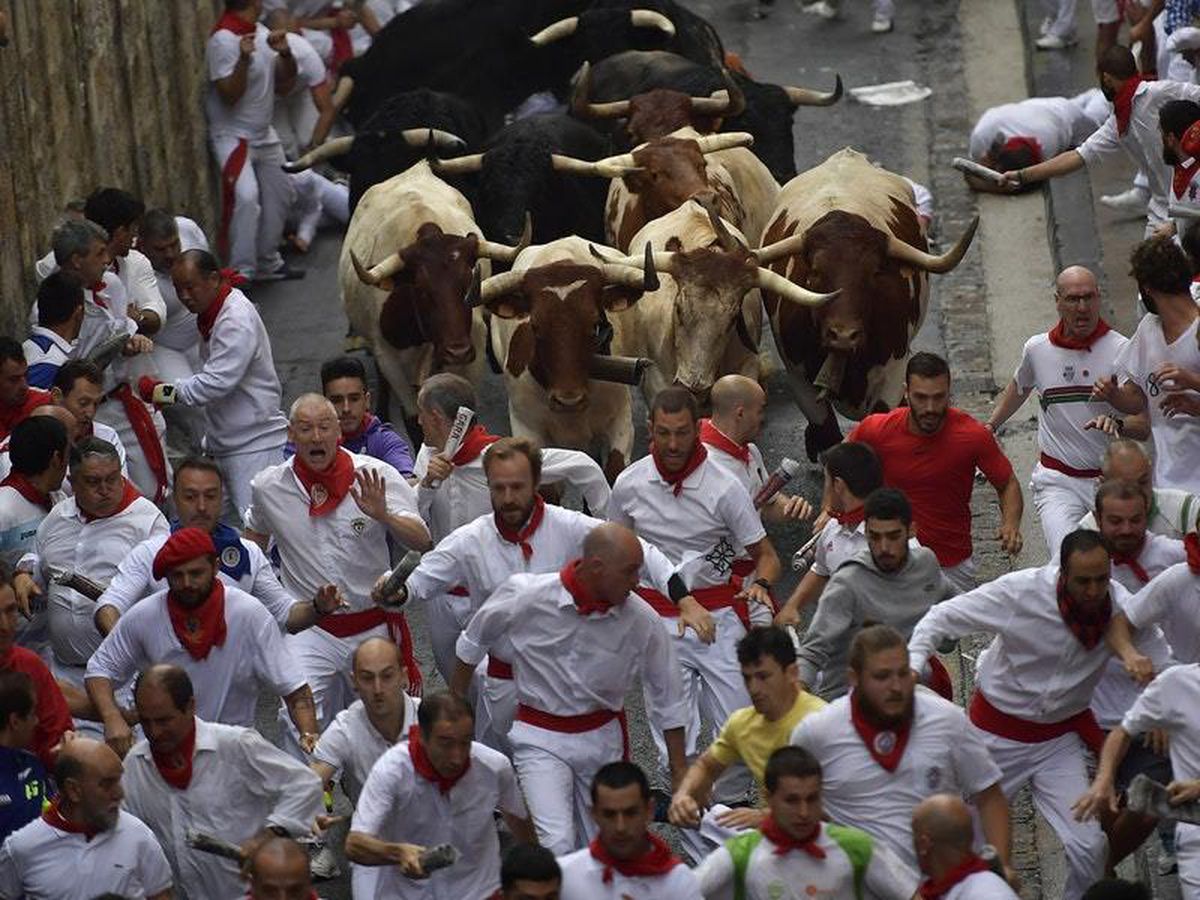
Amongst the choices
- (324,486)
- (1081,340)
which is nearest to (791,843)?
(324,486)

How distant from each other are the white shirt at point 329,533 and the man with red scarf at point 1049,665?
258 cm

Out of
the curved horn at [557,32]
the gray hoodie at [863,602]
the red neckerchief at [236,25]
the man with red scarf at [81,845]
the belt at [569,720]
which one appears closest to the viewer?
the man with red scarf at [81,845]

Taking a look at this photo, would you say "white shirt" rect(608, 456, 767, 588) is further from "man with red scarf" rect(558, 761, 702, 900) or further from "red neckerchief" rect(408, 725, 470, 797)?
"man with red scarf" rect(558, 761, 702, 900)

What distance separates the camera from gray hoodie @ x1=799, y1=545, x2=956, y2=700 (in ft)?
36.4

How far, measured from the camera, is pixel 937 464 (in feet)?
40.6

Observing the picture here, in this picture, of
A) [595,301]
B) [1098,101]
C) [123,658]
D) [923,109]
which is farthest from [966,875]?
[923,109]

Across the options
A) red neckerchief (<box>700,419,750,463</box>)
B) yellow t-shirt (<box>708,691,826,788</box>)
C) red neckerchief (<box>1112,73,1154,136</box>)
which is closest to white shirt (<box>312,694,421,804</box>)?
yellow t-shirt (<box>708,691,826,788</box>)

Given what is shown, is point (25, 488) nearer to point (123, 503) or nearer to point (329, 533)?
point (123, 503)

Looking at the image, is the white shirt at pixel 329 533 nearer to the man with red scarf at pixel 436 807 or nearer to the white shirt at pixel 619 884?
the man with red scarf at pixel 436 807

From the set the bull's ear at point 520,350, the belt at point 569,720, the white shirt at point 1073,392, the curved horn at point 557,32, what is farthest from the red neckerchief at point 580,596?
the curved horn at point 557,32

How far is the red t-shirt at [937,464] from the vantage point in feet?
40.6

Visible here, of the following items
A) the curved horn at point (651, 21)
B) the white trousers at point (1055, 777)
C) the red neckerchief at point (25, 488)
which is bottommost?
the curved horn at point (651, 21)

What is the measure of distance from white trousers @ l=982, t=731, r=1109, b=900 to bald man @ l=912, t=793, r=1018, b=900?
63.2 inches

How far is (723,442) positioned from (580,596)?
1.86m
